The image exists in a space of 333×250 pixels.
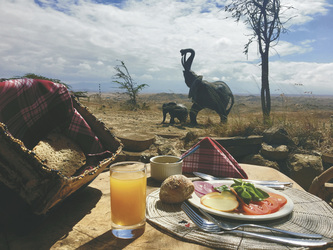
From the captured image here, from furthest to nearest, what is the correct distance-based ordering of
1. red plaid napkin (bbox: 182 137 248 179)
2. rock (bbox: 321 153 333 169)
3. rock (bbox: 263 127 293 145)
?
rock (bbox: 263 127 293 145) < rock (bbox: 321 153 333 169) < red plaid napkin (bbox: 182 137 248 179)

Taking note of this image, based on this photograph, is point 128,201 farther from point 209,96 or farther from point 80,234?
point 209,96

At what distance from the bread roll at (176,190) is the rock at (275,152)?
157 inches

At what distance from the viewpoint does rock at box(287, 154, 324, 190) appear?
173 inches

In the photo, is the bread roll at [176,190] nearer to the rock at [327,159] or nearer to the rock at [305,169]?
the rock at [305,169]

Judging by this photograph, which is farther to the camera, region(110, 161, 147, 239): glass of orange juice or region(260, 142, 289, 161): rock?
region(260, 142, 289, 161): rock

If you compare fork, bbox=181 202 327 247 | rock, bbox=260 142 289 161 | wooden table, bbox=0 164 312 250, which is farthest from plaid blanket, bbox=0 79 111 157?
rock, bbox=260 142 289 161

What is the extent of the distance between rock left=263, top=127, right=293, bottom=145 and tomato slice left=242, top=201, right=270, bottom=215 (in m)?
4.22

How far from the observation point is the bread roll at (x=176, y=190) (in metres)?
1.19

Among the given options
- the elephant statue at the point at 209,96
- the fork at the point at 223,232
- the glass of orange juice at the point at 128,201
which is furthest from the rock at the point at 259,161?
the glass of orange juice at the point at 128,201

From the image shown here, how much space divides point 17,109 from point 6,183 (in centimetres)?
49

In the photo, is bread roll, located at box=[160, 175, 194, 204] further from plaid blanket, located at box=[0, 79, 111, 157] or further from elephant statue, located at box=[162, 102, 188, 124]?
elephant statue, located at box=[162, 102, 188, 124]

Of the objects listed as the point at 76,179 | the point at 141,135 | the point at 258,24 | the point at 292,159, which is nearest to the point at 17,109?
the point at 76,179

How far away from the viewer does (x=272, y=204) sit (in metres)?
1.14

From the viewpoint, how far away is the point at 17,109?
131 cm
